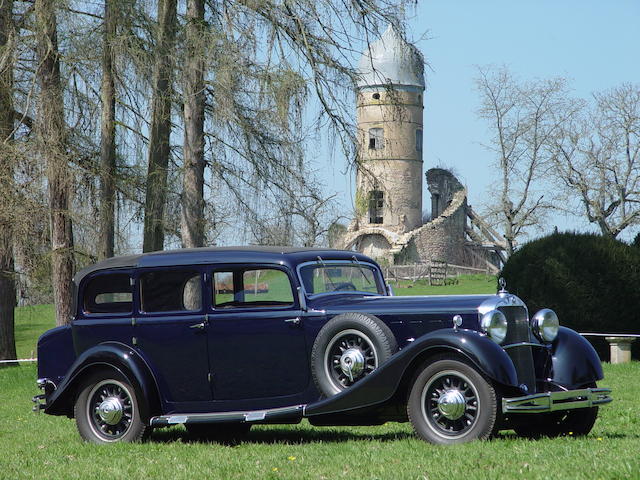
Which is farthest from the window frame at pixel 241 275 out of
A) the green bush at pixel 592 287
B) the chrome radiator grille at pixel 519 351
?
the green bush at pixel 592 287

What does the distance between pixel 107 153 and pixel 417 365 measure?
10469 millimetres

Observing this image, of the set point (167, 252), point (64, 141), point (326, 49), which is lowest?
point (167, 252)

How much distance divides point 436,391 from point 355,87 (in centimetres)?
752

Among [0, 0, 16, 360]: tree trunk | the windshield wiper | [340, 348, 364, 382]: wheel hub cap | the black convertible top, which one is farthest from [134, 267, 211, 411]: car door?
[0, 0, 16, 360]: tree trunk

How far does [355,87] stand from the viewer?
14602mm

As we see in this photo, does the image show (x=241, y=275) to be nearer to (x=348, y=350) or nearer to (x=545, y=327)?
(x=348, y=350)

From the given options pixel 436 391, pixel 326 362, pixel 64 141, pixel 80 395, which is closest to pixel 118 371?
pixel 80 395

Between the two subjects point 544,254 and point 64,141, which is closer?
point 64,141

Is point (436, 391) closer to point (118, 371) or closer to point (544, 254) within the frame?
point (118, 371)

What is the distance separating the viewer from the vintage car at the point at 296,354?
7.89 meters

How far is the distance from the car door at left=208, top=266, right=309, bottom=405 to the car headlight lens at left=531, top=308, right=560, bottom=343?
2036 millimetres

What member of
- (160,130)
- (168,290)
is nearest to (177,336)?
(168,290)

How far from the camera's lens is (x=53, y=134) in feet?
52.8

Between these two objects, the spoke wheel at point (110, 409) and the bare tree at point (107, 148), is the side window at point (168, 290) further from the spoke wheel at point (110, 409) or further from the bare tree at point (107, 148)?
the bare tree at point (107, 148)
